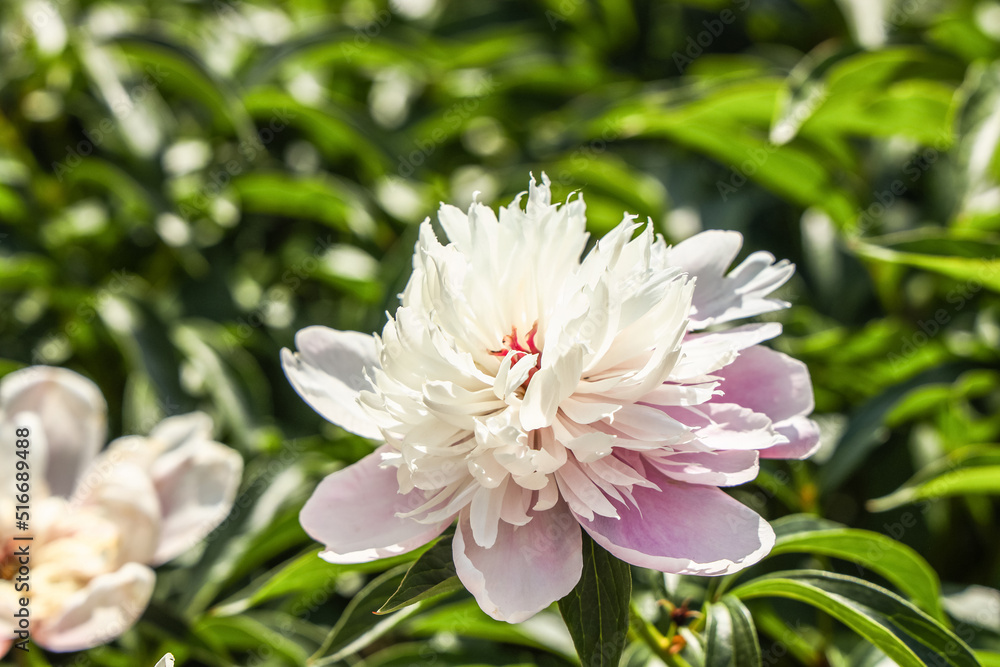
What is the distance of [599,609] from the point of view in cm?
52

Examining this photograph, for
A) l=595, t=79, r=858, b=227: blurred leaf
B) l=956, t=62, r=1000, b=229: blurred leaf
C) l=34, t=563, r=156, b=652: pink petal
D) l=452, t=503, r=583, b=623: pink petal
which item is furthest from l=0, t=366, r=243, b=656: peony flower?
l=956, t=62, r=1000, b=229: blurred leaf

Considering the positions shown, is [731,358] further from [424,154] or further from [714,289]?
[424,154]

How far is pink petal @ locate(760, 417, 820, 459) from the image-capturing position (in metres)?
0.55

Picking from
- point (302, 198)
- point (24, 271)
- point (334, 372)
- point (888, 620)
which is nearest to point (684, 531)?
point (888, 620)

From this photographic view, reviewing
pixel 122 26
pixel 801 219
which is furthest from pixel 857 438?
pixel 122 26

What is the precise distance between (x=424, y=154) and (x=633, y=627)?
0.97 metres

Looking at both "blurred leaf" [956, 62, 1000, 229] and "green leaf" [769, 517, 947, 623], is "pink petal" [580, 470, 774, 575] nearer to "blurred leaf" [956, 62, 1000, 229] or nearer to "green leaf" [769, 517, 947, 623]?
"green leaf" [769, 517, 947, 623]

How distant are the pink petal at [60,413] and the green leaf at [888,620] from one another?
2.35ft

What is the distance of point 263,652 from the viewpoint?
2.89 ft

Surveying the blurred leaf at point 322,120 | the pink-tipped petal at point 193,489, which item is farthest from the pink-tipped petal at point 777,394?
the blurred leaf at point 322,120

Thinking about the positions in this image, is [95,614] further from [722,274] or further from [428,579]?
[722,274]

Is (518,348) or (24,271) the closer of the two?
(518,348)

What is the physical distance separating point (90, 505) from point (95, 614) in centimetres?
13

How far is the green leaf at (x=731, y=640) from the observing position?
57 centimetres
